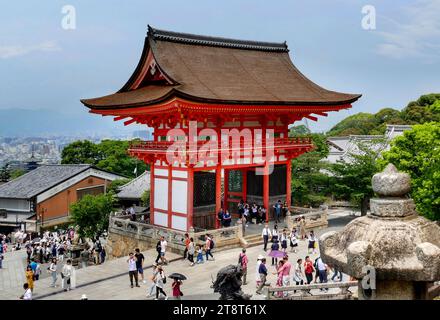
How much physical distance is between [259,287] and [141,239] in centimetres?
1152

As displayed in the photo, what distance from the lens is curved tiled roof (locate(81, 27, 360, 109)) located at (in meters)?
26.8

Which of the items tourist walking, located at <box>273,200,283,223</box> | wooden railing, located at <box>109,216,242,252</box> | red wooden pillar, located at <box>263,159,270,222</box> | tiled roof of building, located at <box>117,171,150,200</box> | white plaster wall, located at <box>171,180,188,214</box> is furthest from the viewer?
tiled roof of building, located at <box>117,171,150,200</box>

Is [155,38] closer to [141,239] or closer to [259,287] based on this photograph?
[141,239]

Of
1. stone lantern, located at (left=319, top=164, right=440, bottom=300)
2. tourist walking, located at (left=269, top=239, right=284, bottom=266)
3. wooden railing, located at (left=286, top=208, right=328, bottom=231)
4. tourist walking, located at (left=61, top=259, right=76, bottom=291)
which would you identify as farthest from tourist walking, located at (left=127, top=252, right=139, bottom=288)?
stone lantern, located at (left=319, top=164, right=440, bottom=300)

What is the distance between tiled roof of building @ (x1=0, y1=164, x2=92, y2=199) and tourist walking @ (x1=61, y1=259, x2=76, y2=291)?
30.2 m

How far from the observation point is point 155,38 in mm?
29375

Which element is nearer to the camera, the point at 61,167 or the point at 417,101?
the point at 61,167

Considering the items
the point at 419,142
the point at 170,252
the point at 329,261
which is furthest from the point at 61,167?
the point at 329,261

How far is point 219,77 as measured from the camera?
96.3 ft

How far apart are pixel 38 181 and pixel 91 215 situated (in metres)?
18.7

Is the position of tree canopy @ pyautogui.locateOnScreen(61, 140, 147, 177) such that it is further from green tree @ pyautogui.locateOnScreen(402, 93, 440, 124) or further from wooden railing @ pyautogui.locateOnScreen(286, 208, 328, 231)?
wooden railing @ pyautogui.locateOnScreen(286, 208, 328, 231)

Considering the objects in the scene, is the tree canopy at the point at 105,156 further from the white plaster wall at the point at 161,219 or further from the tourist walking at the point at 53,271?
the tourist walking at the point at 53,271

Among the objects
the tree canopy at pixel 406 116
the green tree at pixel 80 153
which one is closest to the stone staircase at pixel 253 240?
the tree canopy at pixel 406 116
